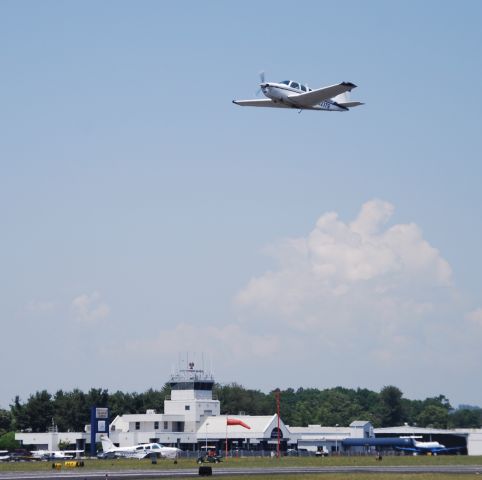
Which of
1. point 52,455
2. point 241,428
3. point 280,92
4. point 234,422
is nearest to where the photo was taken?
point 280,92

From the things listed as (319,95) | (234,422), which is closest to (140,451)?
(234,422)

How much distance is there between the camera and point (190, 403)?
181000mm

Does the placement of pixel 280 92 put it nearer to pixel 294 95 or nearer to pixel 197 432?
pixel 294 95

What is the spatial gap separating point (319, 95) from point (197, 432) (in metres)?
94.5

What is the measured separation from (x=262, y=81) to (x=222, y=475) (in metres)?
37.1

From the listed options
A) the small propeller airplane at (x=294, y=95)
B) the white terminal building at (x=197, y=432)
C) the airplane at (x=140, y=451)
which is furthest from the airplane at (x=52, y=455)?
the small propeller airplane at (x=294, y=95)

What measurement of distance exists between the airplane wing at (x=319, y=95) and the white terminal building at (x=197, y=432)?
82.3 metres

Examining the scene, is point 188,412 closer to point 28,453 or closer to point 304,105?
point 28,453

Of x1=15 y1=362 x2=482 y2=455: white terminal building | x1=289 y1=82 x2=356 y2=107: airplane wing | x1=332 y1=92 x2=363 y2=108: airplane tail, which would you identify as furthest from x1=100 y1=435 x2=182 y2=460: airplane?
x1=289 y1=82 x2=356 y2=107: airplane wing

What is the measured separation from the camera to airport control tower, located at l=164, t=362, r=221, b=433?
17950 centimetres

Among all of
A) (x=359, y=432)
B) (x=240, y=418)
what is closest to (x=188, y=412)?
(x=240, y=418)

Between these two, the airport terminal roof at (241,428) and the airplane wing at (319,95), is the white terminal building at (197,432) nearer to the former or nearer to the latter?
the airport terminal roof at (241,428)

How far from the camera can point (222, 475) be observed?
88688mm

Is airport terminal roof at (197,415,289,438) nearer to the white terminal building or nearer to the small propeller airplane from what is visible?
the white terminal building
